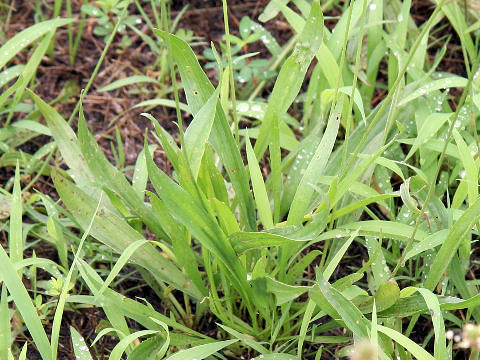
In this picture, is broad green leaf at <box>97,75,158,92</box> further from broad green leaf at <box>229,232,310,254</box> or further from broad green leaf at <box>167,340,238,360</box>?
broad green leaf at <box>167,340,238,360</box>

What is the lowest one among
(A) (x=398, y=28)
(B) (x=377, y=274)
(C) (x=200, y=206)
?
(B) (x=377, y=274)

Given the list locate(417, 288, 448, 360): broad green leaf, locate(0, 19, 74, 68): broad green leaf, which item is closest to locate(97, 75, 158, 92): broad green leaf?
locate(0, 19, 74, 68): broad green leaf

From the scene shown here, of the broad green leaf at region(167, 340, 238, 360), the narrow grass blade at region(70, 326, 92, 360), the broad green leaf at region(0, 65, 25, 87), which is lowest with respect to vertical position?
the narrow grass blade at region(70, 326, 92, 360)

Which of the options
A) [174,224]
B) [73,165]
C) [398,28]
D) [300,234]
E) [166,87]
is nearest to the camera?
[300,234]

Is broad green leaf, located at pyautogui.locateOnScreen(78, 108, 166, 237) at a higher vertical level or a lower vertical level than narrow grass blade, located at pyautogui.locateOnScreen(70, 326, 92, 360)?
higher

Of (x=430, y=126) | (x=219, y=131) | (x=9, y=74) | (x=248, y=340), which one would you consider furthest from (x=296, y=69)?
(x=9, y=74)

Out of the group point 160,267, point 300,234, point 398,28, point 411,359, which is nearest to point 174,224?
point 160,267

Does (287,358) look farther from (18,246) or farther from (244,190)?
(18,246)

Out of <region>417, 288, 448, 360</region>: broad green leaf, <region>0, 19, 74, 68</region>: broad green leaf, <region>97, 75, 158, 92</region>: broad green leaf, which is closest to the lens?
<region>417, 288, 448, 360</region>: broad green leaf

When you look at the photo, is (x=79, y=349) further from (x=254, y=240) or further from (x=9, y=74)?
(x=9, y=74)
